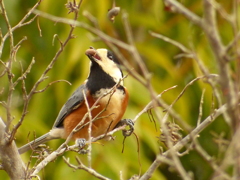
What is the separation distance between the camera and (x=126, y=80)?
15.8ft

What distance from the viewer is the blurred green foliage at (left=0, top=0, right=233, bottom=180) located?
4914 mm

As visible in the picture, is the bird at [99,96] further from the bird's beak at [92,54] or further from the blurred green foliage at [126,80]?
the blurred green foliage at [126,80]

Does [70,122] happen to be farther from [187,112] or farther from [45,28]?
[187,112]

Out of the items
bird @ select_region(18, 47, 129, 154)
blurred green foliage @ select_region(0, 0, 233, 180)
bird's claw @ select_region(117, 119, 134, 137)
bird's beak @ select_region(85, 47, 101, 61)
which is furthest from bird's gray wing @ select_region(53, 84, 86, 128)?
blurred green foliage @ select_region(0, 0, 233, 180)

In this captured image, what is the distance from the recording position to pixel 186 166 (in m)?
6.09

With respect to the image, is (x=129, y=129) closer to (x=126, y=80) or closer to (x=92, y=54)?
(x=92, y=54)

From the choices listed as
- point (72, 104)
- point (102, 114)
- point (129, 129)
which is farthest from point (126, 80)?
point (102, 114)

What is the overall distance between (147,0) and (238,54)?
197 inches

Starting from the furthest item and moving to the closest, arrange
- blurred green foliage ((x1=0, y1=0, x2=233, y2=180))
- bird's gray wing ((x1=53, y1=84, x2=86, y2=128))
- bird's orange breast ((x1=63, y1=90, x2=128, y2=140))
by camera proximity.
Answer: blurred green foliage ((x1=0, y1=0, x2=233, y2=180)) → bird's gray wing ((x1=53, y1=84, x2=86, y2=128)) → bird's orange breast ((x1=63, y1=90, x2=128, y2=140))

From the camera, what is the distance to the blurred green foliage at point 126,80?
4.91 metres

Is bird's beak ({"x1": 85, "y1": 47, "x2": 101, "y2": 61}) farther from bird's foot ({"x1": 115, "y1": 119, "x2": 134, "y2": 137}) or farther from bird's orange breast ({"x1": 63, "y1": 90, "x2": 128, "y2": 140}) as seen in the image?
bird's foot ({"x1": 115, "y1": 119, "x2": 134, "y2": 137})

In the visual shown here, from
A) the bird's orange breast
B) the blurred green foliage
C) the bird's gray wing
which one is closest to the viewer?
the bird's orange breast

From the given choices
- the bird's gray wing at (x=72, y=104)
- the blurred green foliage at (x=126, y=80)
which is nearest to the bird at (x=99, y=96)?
the bird's gray wing at (x=72, y=104)

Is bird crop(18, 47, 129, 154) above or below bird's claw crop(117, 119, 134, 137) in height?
above
